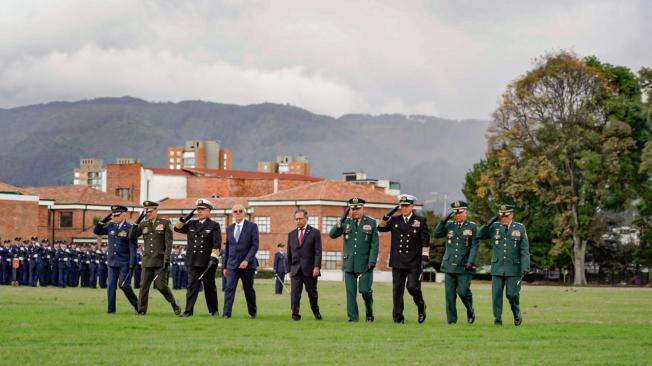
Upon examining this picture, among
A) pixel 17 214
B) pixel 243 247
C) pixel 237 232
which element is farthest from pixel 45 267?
pixel 17 214

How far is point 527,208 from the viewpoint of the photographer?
7681cm

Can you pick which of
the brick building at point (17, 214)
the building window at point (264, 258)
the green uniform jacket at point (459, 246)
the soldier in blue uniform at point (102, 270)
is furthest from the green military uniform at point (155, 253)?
the building window at point (264, 258)

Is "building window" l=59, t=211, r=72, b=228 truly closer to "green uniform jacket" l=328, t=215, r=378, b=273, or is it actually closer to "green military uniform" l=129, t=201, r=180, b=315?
"green military uniform" l=129, t=201, r=180, b=315

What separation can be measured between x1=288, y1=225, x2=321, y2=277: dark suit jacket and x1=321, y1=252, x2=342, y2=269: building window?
195ft

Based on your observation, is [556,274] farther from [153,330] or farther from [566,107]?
[153,330]

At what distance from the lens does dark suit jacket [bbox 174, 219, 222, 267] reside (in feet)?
73.2

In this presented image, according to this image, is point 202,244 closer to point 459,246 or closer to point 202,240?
point 202,240

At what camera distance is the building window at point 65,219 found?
8888 centimetres

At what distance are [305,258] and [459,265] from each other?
308 cm

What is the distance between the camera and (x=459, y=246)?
2136cm

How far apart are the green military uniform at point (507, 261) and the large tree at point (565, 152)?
170 feet

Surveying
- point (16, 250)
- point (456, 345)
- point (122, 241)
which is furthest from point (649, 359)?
point (16, 250)

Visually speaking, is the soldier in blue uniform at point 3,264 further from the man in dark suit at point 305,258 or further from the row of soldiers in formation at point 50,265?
the man in dark suit at point 305,258

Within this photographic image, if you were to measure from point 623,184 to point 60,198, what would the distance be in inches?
1746
